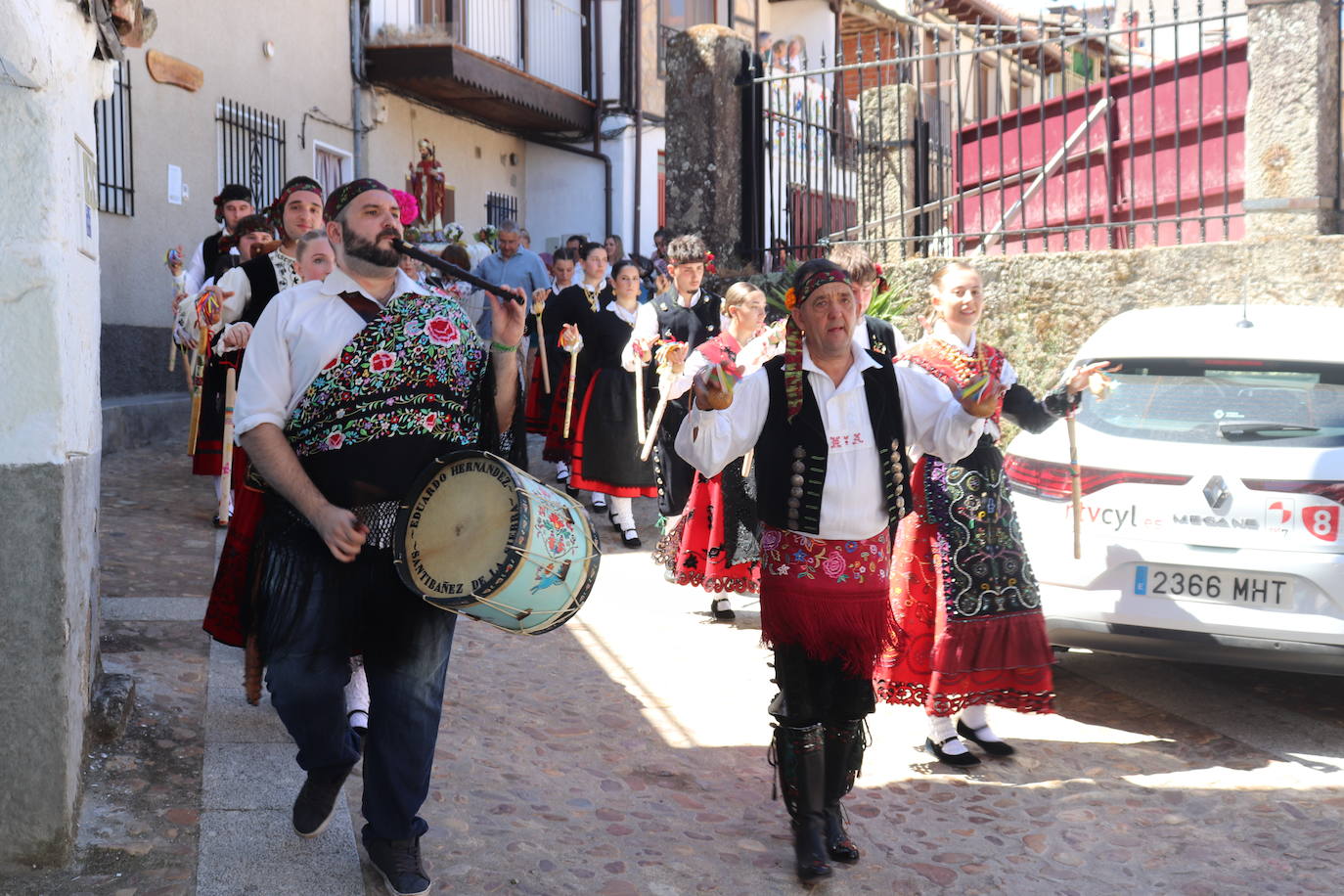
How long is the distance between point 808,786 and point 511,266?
34.3 feet

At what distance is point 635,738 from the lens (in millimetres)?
5664

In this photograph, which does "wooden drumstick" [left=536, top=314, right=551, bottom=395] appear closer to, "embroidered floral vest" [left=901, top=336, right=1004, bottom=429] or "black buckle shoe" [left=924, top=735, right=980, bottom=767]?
"embroidered floral vest" [left=901, top=336, right=1004, bottom=429]

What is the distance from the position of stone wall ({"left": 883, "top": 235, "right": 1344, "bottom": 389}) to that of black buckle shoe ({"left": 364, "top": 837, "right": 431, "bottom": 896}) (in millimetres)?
7299

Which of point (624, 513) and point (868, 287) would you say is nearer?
point (868, 287)

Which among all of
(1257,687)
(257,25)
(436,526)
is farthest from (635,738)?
(257,25)

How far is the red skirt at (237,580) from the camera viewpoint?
3.96 metres

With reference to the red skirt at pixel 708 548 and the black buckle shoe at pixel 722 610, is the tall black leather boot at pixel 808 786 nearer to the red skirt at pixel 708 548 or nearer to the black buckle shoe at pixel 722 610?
the red skirt at pixel 708 548

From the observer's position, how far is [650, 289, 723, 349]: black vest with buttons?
898cm

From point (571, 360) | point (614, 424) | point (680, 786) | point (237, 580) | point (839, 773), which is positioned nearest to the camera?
point (237, 580)

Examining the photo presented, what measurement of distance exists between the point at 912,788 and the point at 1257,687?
2.23 m

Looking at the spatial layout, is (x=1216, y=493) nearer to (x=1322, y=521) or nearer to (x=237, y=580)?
(x=1322, y=521)

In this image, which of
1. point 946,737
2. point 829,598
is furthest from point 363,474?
point 946,737

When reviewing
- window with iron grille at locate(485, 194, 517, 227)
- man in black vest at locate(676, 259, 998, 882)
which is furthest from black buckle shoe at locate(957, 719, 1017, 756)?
window with iron grille at locate(485, 194, 517, 227)

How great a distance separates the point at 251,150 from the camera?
1510cm
